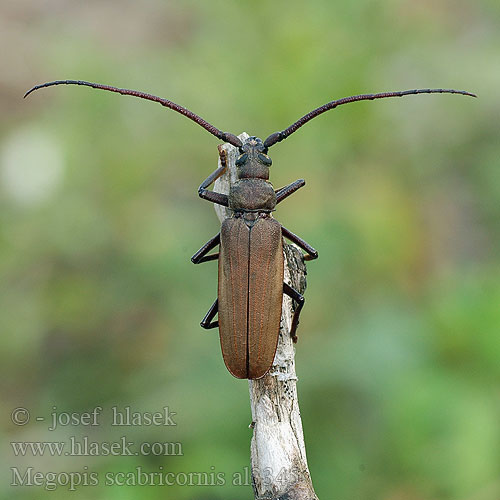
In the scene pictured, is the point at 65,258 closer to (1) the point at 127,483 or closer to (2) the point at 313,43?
(1) the point at 127,483

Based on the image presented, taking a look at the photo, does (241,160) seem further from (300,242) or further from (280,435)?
(280,435)

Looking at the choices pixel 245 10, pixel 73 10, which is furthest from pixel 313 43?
pixel 73 10

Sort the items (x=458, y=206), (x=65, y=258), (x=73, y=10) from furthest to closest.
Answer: (x=73, y=10) → (x=458, y=206) → (x=65, y=258)

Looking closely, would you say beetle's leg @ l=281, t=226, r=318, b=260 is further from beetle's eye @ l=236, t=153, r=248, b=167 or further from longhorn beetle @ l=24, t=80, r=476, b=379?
beetle's eye @ l=236, t=153, r=248, b=167
